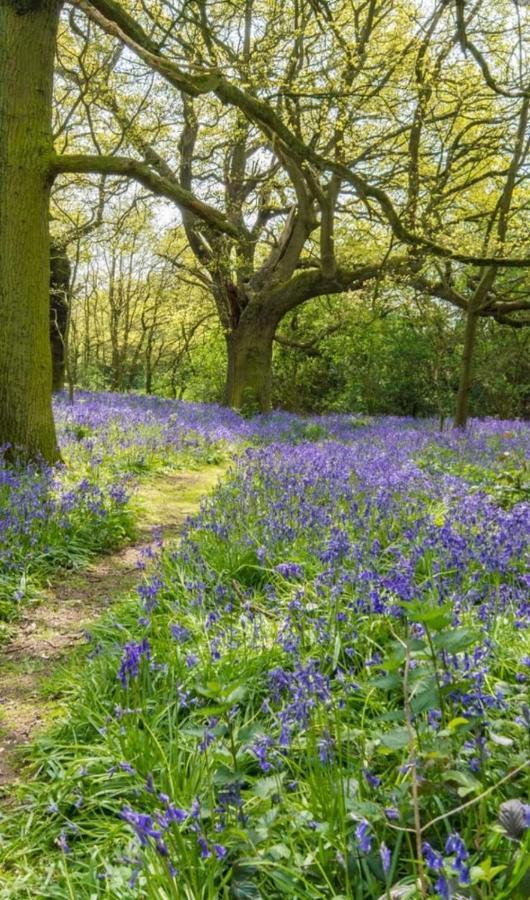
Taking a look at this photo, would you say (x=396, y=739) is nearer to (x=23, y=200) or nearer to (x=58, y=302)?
(x=23, y=200)

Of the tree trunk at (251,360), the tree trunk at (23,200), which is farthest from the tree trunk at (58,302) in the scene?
the tree trunk at (23,200)

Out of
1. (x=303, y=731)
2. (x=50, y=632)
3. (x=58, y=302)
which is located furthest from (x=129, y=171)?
(x=58, y=302)

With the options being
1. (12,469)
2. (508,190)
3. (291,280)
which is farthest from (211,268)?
(12,469)

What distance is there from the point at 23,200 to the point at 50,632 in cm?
484

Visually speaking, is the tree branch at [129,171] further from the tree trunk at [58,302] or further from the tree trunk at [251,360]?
the tree trunk at [58,302]

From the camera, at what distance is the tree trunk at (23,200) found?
6547 mm

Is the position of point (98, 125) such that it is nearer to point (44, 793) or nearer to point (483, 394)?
point (483, 394)

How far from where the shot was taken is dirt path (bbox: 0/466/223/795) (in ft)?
9.96

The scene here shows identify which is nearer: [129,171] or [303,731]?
[303,731]

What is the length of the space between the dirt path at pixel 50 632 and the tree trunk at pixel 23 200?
201cm

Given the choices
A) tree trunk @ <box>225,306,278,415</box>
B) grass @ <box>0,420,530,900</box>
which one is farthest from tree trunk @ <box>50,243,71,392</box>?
grass @ <box>0,420,530,900</box>

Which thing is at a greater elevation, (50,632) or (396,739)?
(396,739)

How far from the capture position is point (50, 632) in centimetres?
415

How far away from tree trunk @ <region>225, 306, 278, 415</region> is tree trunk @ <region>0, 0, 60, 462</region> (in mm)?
9116
